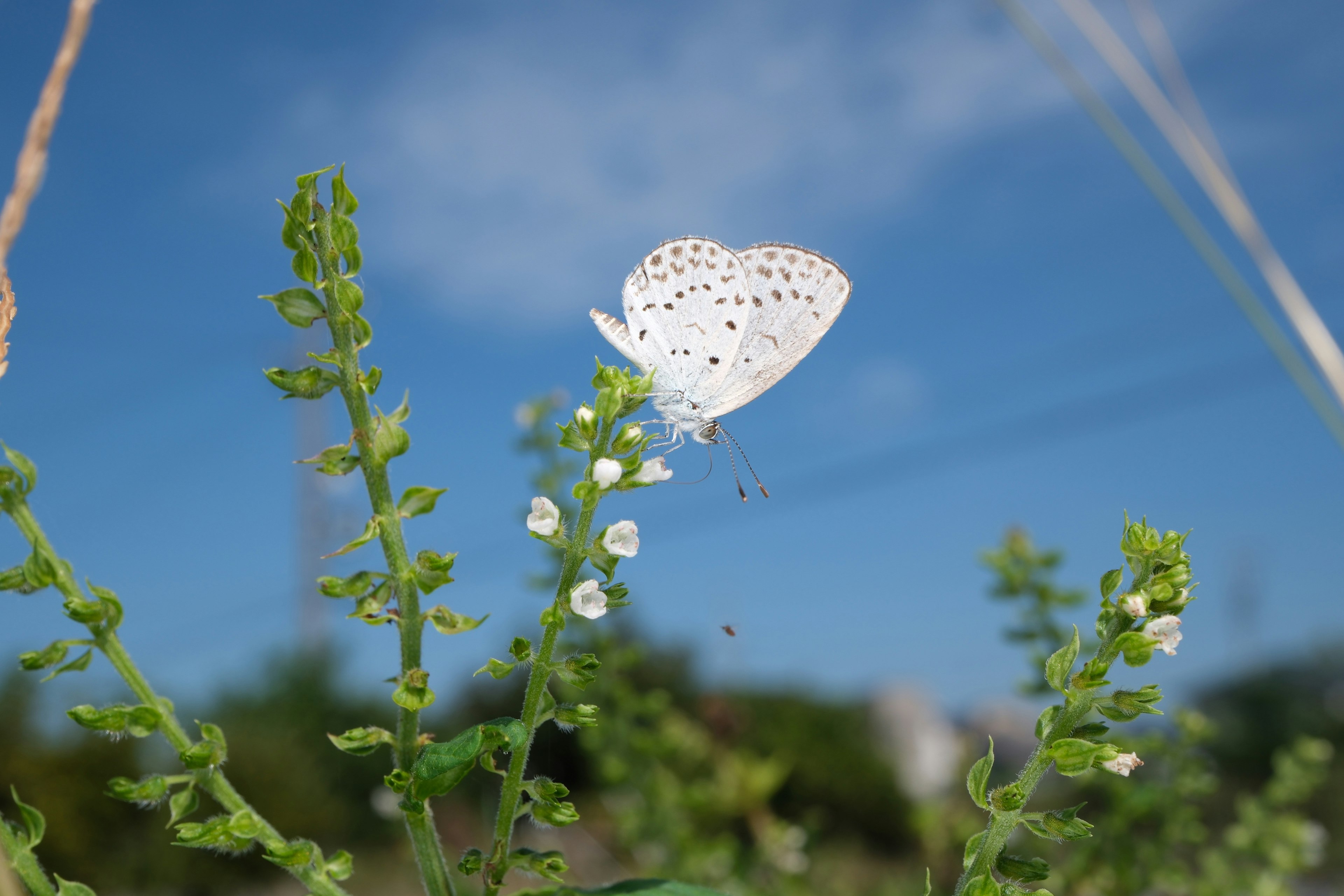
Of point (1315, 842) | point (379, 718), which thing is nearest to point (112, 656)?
point (1315, 842)

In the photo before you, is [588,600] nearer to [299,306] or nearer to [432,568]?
[432,568]

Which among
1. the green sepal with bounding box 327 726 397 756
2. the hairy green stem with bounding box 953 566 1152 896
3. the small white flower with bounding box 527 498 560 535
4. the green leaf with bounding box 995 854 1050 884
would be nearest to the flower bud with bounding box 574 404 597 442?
the small white flower with bounding box 527 498 560 535

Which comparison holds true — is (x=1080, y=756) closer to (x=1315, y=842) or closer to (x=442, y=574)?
(x=442, y=574)

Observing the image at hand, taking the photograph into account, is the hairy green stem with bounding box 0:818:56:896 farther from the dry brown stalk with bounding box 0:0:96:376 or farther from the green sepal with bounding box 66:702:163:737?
the dry brown stalk with bounding box 0:0:96:376

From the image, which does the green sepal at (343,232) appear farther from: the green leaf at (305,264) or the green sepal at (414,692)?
the green sepal at (414,692)

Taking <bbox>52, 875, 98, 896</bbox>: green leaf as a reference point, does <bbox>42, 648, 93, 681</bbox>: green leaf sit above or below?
above
